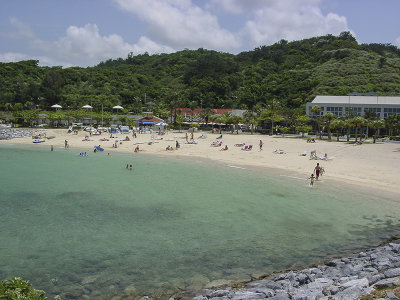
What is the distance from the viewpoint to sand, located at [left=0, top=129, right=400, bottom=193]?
27308 mm

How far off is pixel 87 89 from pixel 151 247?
8584 centimetres

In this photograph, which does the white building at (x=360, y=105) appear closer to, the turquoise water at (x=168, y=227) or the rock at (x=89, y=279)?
the turquoise water at (x=168, y=227)

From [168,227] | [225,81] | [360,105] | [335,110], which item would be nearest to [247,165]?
[168,227]

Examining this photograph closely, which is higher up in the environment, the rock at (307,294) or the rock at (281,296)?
the rock at (307,294)

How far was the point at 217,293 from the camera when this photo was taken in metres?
9.47

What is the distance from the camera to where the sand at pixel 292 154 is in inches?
1075

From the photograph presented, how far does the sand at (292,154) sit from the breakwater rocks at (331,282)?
14.0 metres

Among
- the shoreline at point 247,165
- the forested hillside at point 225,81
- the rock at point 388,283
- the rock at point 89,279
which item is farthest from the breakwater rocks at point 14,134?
the rock at point 388,283

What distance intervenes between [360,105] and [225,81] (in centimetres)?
4512

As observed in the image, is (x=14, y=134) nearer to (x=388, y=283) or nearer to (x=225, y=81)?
(x=225, y=81)

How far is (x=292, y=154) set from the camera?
121 feet

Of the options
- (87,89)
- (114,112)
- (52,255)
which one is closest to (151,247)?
(52,255)

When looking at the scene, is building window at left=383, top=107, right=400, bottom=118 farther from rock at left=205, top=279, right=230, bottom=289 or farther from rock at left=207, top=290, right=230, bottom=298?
rock at left=207, top=290, right=230, bottom=298

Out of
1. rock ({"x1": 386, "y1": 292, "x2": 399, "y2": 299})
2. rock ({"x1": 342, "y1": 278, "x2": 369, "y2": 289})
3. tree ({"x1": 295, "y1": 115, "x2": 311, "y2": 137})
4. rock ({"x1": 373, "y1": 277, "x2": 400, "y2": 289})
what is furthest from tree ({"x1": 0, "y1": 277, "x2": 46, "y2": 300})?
tree ({"x1": 295, "y1": 115, "x2": 311, "y2": 137})
